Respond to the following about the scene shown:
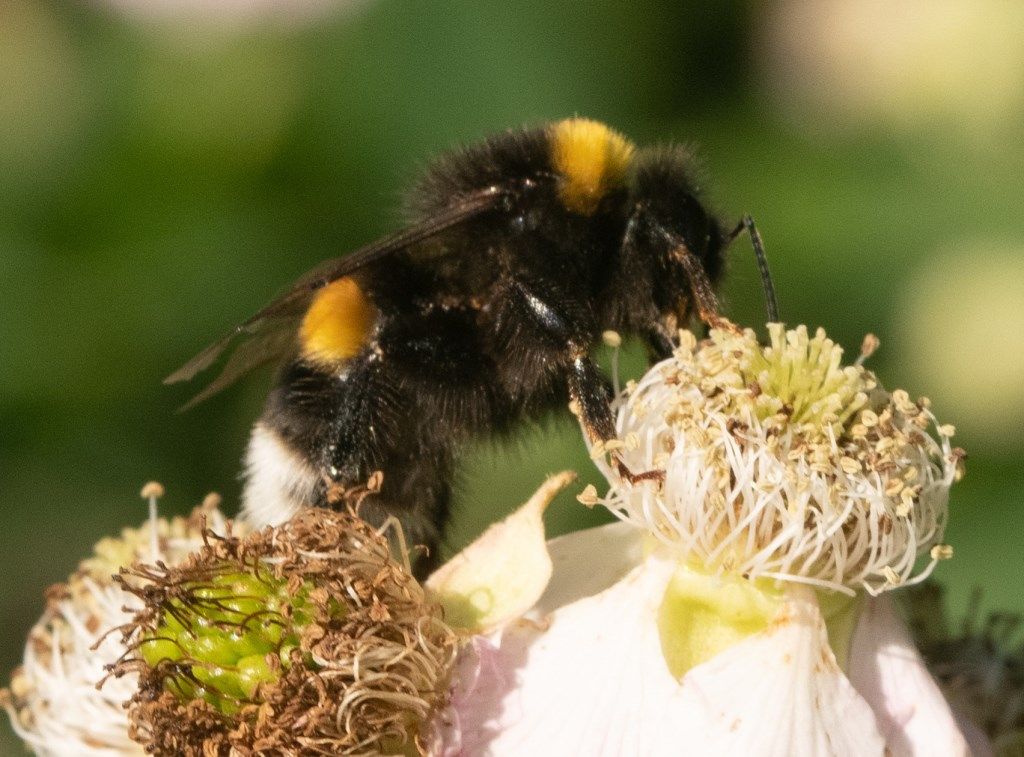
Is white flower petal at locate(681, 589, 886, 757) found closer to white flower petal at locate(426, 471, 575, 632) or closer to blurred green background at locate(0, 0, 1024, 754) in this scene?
white flower petal at locate(426, 471, 575, 632)

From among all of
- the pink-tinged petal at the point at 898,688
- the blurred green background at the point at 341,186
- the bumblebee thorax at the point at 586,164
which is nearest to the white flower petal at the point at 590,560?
the pink-tinged petal at the point at 898,688

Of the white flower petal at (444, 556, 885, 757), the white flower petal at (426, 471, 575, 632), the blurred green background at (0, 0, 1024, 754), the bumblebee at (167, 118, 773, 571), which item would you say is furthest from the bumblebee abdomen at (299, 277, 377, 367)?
the blurred green background at (0, 0, 1024, 754)

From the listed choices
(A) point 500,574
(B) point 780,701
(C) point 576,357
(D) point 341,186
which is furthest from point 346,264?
(D) point 341,186

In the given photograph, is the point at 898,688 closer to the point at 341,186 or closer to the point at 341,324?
the point at 341,324

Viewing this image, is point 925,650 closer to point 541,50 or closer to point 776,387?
point 776,387

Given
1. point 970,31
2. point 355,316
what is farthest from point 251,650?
point 970,31

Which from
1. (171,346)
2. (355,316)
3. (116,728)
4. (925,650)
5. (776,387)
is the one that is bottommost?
(925,650)

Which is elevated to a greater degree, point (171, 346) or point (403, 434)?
point (171, 346)

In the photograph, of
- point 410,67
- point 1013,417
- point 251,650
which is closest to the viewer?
point 251,650
